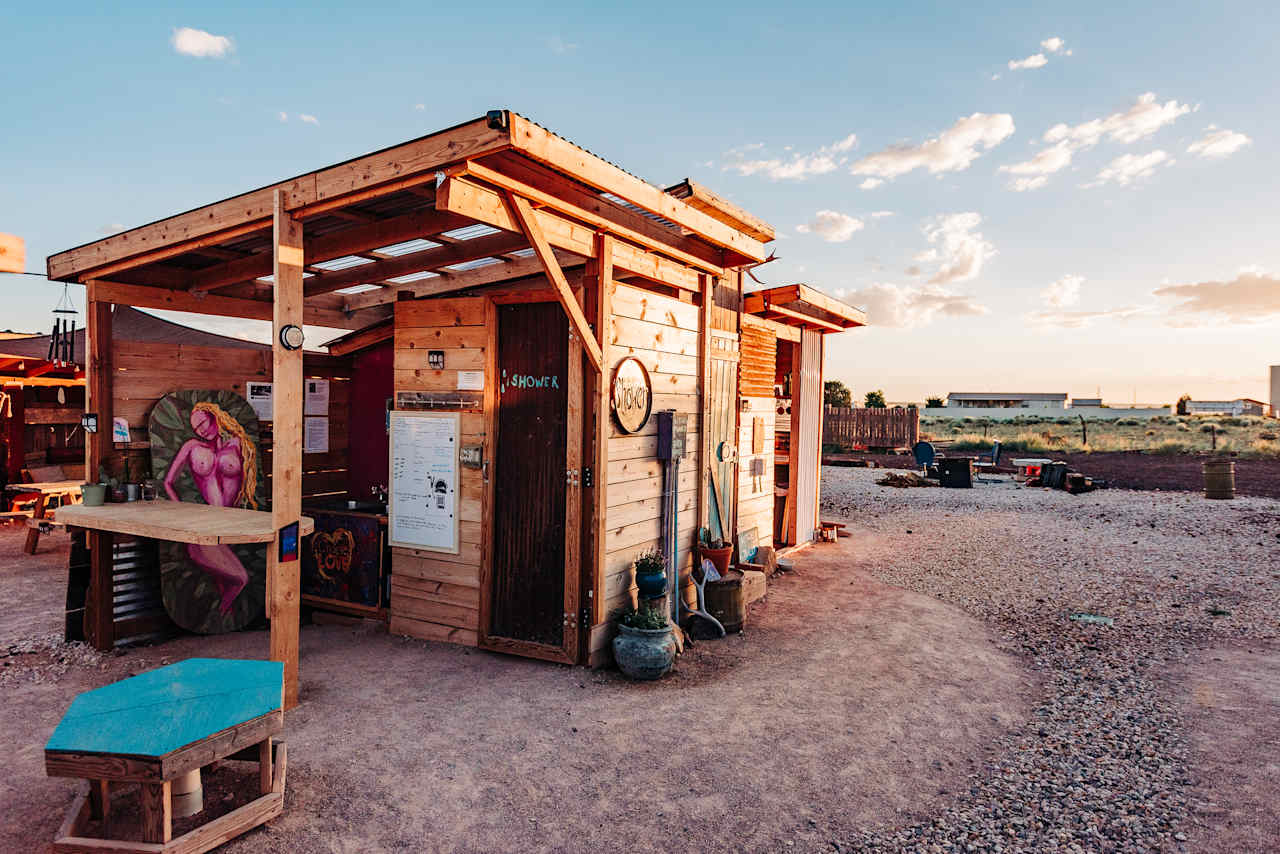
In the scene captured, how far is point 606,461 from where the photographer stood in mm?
5539

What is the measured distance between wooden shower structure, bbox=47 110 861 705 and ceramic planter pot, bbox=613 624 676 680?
0.96ft

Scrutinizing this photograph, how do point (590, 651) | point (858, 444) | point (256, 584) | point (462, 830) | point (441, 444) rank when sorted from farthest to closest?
point (858, 444)
point (256, 584)
point (441, 444)
point (590, 651)
point (462, 830)

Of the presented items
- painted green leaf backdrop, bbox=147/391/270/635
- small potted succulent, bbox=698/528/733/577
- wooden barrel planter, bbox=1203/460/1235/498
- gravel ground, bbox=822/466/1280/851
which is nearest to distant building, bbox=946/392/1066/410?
wooden barrel planter, bbox=1203/460/1235/498

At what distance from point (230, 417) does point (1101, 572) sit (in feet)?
33.3

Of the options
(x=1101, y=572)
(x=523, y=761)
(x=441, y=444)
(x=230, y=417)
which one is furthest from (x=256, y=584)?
(x=1101, y=572)

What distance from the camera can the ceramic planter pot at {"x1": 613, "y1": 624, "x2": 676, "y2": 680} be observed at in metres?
5.21

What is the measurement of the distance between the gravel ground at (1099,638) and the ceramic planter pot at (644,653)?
213 centimetres

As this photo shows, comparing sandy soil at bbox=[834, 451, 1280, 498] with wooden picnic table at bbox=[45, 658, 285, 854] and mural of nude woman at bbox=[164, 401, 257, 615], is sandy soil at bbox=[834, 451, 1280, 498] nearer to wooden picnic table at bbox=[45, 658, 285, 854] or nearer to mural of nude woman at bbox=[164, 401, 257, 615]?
mural of nude woman at bbox=[164, 401, 257, 615]

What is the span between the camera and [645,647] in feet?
17.1

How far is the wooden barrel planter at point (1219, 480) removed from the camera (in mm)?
14812

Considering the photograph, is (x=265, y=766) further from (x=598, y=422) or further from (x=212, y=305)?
(x=212, y=305)

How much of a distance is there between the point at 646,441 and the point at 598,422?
85cm

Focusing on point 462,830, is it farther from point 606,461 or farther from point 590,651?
point 606,461

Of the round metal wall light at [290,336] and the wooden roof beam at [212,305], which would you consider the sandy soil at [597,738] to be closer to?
the round metal wall light at [290,336]
